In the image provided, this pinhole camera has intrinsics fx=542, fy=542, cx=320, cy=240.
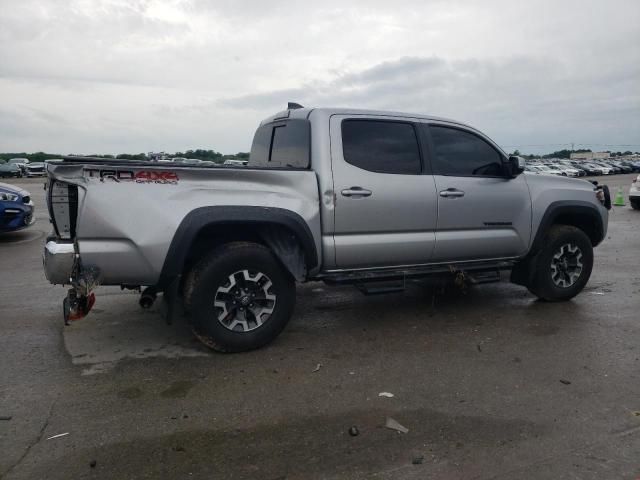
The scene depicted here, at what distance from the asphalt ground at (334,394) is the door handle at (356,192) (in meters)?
1.31

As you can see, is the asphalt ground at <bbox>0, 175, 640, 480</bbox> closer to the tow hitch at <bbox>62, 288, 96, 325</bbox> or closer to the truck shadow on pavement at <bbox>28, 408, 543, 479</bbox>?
the truck shadow on pavement at <bbox>28, 408, 543, 479</bbox>

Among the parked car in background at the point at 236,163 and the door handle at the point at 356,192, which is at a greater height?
the parked car in background at the point at 236,163

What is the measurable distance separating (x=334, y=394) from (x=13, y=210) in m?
8.59

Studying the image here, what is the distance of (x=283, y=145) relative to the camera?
211 inches

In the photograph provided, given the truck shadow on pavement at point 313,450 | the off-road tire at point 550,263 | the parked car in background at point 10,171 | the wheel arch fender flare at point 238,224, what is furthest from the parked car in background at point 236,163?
the parked car in background at point 10,171

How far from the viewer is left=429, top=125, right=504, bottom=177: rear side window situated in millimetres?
5340

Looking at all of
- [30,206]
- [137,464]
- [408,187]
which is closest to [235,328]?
[137,464]

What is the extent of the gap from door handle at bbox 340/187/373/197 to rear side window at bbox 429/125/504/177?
857mm

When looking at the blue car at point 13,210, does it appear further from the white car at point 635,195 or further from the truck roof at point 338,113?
the white car at point 635,195

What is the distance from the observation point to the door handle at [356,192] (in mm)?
4707

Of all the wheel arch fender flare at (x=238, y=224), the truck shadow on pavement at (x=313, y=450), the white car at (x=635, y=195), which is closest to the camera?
the truck shadow on pavement at (x=313, y=450)

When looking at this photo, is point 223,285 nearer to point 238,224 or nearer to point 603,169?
point 238,224

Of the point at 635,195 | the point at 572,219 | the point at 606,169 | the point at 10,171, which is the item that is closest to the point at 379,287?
the point at 572,219

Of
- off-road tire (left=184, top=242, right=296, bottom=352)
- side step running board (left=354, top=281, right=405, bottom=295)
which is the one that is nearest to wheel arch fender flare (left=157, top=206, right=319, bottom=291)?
off-road tire (left=184, top=242, right=296, bottom=352)
